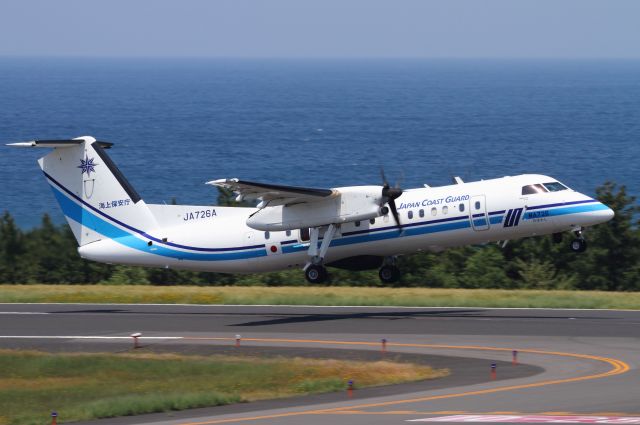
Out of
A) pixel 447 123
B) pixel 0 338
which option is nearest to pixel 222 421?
pixel 0 338

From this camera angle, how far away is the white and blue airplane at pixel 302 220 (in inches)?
1185

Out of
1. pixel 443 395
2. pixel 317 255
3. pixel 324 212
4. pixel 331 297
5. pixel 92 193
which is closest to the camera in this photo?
pixel 443 395

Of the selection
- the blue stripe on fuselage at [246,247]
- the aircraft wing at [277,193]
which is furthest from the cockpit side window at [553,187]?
the aircraft wing at [277,193]

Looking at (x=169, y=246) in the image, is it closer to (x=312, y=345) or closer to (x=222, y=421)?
(x=312, y=345)

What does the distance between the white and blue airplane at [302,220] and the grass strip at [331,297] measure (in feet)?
6.78

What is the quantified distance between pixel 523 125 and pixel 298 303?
437 ft

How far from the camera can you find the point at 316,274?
31.3 metres

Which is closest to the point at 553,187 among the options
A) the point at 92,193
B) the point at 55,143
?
the point at 92,193

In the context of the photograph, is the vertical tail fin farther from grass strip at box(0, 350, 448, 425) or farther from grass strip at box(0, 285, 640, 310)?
grass strip at box(0, 350, 448, 425)

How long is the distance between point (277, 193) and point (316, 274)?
2857mm

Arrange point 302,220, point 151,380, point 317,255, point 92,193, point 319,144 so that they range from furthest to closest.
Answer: point 319,144 < point 92,193 < point 317,255 < point 302,220 < point 151,380

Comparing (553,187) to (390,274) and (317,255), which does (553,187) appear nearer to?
(390,274)

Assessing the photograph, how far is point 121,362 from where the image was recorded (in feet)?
79.6

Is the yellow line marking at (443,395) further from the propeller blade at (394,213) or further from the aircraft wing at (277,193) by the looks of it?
the propeller blade at (394,213)
